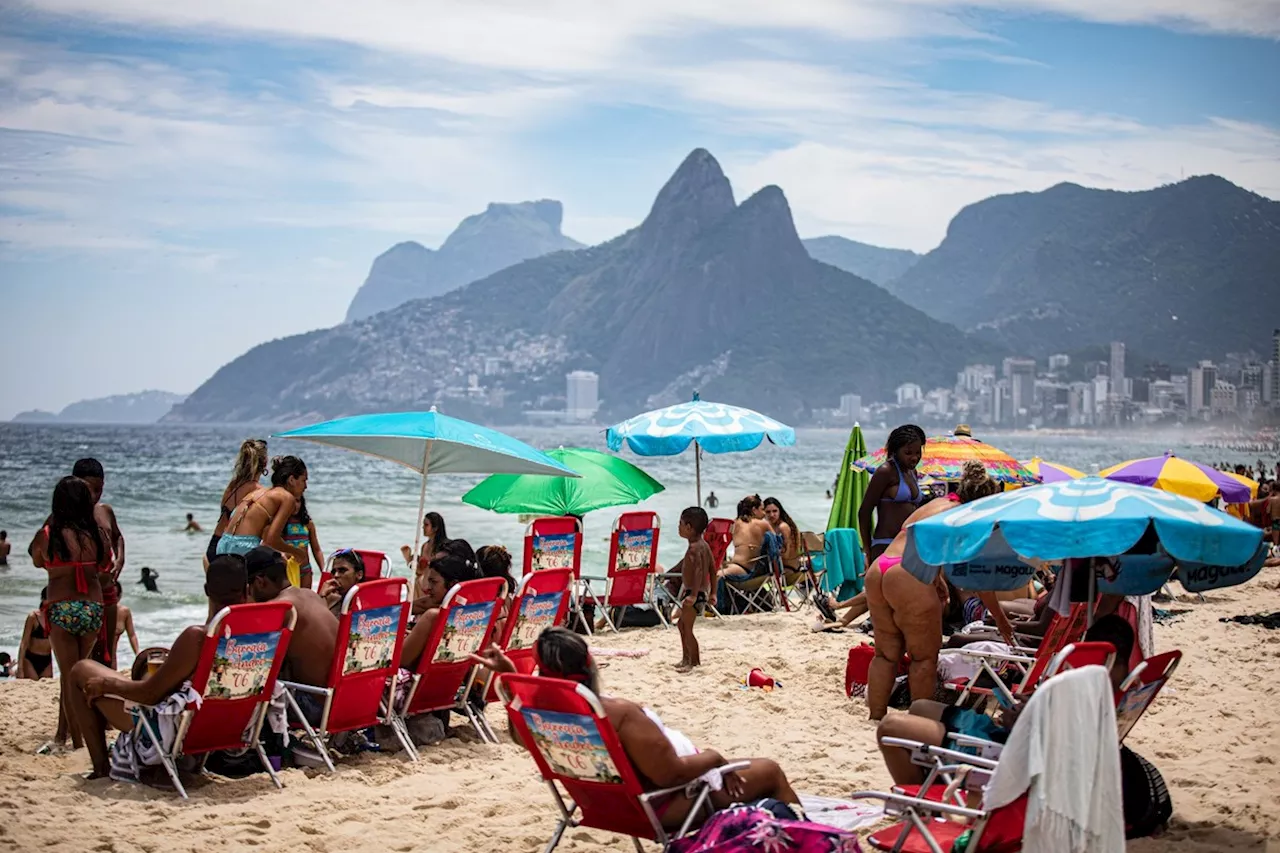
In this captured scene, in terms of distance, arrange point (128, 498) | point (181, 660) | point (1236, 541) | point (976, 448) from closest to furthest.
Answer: point (1236, 541) → point (181, 660) → point (976, 448) → point (128, 498)

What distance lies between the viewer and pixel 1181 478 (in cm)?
1212

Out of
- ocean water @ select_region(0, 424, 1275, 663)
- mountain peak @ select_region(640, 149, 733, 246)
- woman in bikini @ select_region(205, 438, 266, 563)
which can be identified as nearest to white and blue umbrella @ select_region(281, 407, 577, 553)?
woman in bikini @ select_region(205, 438, 266, 563)

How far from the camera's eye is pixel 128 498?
3828 cm

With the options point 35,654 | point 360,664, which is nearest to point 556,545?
point 35,654

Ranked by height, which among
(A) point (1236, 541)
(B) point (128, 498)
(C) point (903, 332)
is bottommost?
(B) point (128, 498)

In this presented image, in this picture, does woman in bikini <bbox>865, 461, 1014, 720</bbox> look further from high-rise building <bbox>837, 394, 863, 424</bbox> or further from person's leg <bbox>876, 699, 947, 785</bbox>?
high-rise building <bbox>837, 394, 863, 424</bbox>

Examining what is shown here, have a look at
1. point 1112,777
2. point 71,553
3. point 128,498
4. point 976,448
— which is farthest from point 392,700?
point 128,498

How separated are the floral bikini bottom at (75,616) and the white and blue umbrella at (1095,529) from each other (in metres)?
3.50

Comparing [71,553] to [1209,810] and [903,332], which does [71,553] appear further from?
[903,332]

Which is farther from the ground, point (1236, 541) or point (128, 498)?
point (1236, 541)

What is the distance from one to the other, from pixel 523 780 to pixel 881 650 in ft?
6.26

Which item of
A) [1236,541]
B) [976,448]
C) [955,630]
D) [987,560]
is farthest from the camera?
[976,448]

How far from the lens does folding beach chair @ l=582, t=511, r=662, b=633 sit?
395 inches

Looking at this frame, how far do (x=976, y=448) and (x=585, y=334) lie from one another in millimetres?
162966
